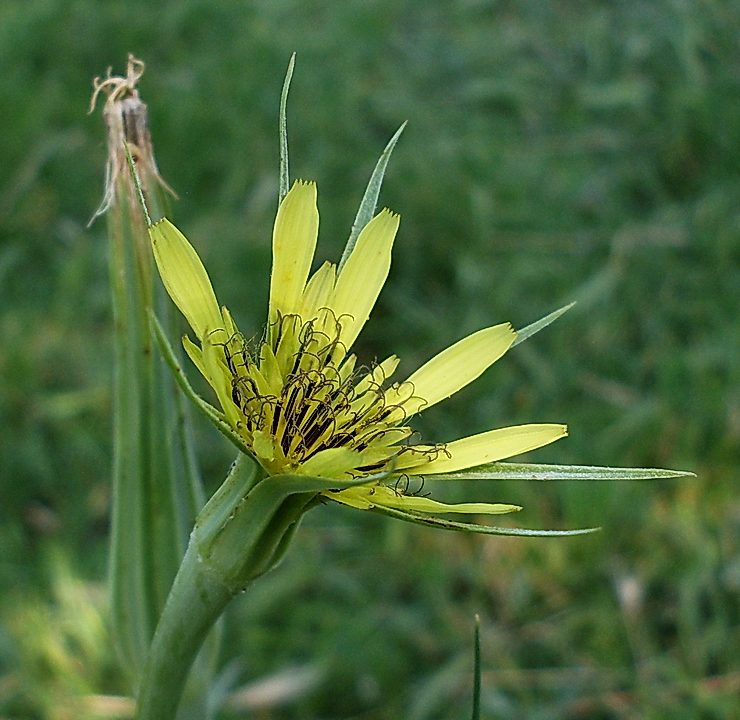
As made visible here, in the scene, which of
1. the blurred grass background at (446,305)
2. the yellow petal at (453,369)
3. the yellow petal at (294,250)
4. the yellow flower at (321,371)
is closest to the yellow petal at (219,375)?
the yellow flower at (321,371)

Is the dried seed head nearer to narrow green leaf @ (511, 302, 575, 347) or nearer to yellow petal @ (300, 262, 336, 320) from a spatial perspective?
yellow petal @ (300, 262, 336, 320)

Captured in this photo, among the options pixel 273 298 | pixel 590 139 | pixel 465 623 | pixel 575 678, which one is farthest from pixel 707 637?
pixel 590 139

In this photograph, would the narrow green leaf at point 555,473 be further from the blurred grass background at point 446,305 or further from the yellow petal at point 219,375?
the blurred grass background at point 446,305

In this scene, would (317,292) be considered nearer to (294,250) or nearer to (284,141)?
(294,250)

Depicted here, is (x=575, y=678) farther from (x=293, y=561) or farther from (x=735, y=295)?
(x=735, y=295)

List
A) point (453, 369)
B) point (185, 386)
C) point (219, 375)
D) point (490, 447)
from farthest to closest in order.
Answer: point (453, 369) < point (490, 447) < point (219, 375) < point (185, 386)

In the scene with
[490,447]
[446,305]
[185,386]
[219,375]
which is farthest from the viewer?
[446,305]

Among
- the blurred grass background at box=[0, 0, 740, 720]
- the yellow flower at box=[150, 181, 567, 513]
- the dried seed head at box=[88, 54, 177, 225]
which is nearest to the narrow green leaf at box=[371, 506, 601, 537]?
the yellow flower at box=[150, 181, 567, 513]

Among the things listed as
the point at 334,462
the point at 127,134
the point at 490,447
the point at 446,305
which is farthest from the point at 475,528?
the point at 446,305
